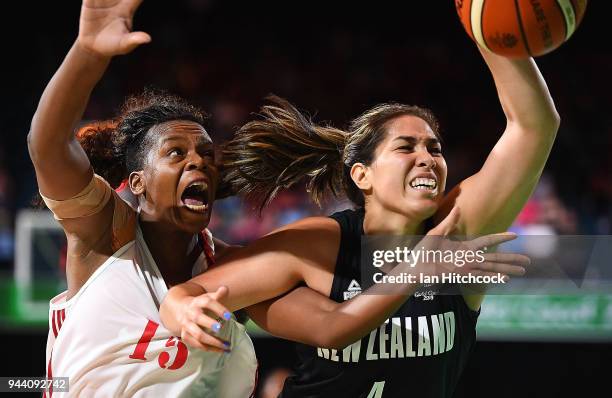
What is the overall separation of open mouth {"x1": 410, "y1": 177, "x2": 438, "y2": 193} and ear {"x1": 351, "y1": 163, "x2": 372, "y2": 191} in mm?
246

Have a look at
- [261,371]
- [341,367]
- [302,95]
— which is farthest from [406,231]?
[302,95]

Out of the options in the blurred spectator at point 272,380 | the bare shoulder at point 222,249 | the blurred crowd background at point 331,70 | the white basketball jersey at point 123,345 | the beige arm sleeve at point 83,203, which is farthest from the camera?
the blurred crowd background at point 331,70

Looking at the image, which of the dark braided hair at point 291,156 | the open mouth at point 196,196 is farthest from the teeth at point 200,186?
the dark braided hair at point 291,156

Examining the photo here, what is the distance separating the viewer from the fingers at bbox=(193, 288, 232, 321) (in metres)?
2.58

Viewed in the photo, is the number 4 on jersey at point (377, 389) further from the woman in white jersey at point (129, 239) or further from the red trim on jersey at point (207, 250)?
the red trim on jersey at point (207, 250)

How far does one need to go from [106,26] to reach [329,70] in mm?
7097

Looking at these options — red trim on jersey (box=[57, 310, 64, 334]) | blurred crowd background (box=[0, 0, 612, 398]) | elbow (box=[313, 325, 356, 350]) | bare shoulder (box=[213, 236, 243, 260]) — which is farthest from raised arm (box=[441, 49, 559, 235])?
blurred crowd background (box=[0, 0, 612, 398])

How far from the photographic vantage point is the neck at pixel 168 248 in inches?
131

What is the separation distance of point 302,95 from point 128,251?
624cm

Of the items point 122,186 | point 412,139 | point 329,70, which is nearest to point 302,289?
point 412,139

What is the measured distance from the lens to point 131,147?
11.4 feet

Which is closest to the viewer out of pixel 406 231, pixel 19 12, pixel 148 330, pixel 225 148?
pixel 148 330

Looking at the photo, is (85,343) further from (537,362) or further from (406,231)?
(537,362)

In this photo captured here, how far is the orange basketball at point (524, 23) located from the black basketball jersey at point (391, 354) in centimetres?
90
